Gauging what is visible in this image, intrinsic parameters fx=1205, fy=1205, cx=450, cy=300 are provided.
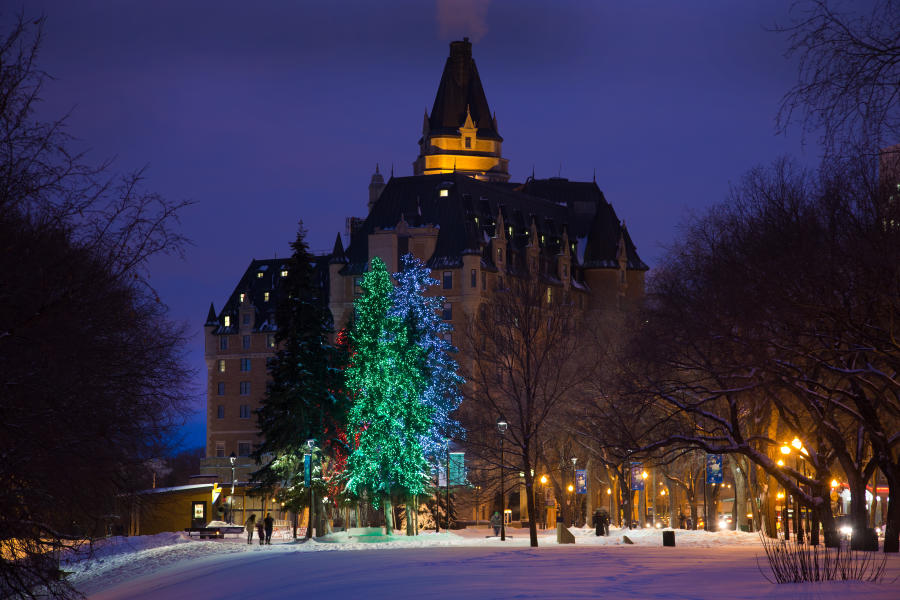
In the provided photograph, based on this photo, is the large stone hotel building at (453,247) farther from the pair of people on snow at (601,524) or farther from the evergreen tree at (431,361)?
the pair of people on snow at (601,524)

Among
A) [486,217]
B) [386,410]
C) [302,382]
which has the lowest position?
[386,410]

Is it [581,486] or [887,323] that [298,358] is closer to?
[581,486]

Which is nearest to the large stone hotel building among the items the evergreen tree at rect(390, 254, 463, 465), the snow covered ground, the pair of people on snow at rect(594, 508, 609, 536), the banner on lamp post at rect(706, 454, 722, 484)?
the evergreen tree at rect(390, 254, 463, 465)

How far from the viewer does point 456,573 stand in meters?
29.5

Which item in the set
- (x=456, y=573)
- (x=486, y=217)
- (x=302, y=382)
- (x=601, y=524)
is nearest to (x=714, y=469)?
(x=601, y=524)

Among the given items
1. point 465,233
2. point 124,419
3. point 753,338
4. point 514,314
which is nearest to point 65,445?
point 124,419

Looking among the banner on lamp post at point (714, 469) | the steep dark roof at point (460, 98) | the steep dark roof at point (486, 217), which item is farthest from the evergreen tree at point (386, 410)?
the steep dark roof at point (460, 98)

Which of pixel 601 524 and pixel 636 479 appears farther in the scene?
pixel 636 479

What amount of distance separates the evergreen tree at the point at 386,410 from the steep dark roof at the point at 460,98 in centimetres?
9548

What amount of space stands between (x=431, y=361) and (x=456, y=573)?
3604 cm

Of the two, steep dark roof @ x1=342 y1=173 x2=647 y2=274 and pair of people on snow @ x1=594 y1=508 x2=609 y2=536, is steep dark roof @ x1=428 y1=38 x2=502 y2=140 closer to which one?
steep dark roof @ x1=342 y1=173 x2=647 y2=274

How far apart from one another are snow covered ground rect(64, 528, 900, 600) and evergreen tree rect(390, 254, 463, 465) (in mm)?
12890

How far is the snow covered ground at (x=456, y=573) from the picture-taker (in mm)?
22766

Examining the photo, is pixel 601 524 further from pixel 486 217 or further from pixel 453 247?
pixel 486 217
